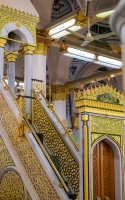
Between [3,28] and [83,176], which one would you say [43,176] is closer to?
[83,176]

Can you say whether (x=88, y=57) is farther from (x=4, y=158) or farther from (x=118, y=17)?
(x=118, y=17)

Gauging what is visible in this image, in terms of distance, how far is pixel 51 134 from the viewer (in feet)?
21.2

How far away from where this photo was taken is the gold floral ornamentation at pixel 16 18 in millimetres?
7070

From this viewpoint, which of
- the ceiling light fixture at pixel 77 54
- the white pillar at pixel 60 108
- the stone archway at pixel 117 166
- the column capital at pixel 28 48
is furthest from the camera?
the white pillar at pixel 60 108

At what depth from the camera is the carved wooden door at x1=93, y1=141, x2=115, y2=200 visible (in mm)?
4355

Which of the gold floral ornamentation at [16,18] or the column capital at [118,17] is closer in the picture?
the column capital at [118,17]

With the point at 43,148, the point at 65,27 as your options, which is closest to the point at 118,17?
the point at 43,148

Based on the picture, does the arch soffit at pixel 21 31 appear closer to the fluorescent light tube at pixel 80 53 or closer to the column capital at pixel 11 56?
the column capital at pixel 11 56

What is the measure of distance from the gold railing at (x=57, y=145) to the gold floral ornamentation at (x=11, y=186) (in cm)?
76

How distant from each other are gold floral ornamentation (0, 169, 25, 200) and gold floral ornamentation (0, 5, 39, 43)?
2962 millimetres

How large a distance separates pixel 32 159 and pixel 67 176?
0.71 metres

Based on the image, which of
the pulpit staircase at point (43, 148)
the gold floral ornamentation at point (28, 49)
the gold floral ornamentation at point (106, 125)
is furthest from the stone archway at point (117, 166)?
the gold floral ornamentation at point (28, 49)

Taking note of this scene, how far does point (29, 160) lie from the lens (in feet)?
17.8

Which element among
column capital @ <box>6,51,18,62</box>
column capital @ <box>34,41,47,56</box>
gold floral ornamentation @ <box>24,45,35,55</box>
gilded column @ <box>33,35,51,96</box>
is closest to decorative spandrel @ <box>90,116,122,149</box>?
gold floral ornamentation @ <box>24,45,35,55</box>
